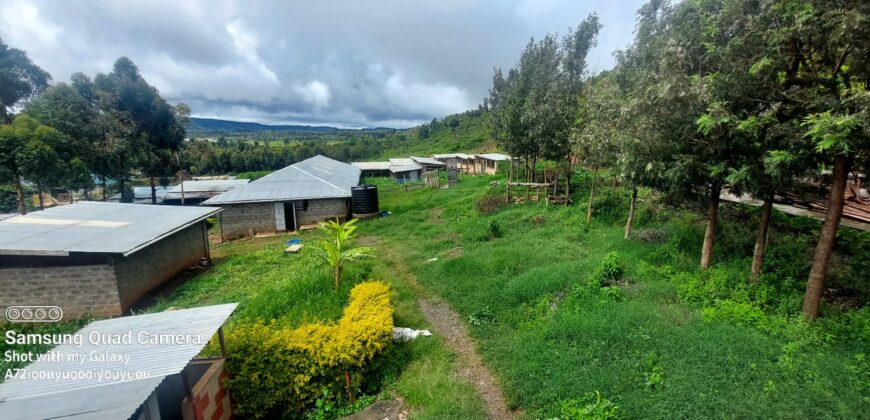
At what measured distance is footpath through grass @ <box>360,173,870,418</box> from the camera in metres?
5.02

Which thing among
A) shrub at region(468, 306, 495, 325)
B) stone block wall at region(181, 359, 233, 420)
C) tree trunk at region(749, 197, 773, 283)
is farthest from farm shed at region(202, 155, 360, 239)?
tree trunk at region(749, 197, 773, 283)

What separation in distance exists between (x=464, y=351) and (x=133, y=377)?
5.26m

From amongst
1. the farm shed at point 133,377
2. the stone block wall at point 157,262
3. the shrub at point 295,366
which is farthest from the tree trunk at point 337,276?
the stone block wall at point 157,262

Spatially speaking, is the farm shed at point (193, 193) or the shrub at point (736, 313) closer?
the shrub at point (736, 313)

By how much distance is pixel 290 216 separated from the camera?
21.4 meters

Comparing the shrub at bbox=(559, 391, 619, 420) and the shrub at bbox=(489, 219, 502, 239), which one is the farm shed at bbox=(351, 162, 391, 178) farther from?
the shrub at bbox=(559, 391, 619, 420)

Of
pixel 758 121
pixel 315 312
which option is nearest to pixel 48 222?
pixel 315 312

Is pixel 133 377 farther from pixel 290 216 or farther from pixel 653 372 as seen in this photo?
pixel 290 216

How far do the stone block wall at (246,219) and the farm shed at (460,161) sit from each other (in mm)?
29514

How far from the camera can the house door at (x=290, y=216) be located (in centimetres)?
2125

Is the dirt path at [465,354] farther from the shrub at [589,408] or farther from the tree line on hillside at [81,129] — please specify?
the tree line on hillside at [81,129]

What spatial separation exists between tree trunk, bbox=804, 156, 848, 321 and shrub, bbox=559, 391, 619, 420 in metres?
4.30

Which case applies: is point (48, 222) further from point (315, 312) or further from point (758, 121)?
point (758, 121)

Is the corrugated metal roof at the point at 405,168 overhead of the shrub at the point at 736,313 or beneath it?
overhead
